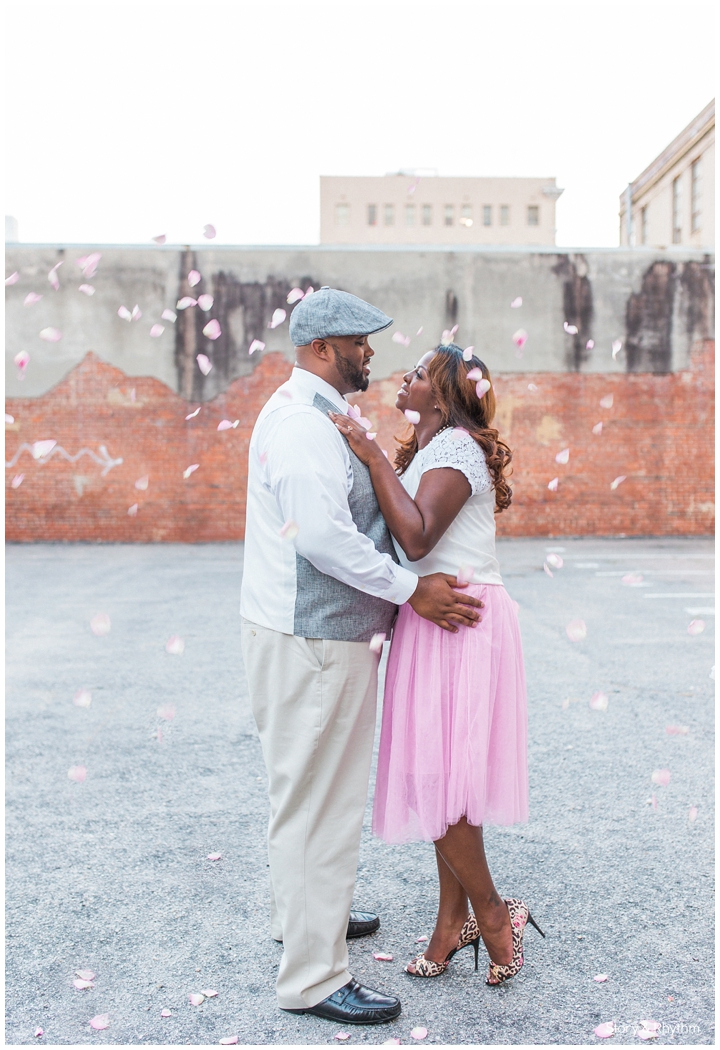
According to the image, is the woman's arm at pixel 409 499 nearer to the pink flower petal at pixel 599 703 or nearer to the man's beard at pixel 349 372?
the man's beard at pixel 349 372

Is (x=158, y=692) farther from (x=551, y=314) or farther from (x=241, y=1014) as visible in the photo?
(x=551, y=314)

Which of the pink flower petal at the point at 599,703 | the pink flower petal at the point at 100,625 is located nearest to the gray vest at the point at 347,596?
the pink flower petal at the point at 599,703

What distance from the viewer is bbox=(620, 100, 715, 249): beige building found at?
2467 cm

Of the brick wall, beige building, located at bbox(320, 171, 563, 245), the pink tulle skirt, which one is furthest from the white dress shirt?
beige building, located at bbox(320, 171, 563, 245)

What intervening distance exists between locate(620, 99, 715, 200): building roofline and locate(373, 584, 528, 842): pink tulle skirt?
1011 inches

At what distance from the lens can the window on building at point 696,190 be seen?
25859 millimetres

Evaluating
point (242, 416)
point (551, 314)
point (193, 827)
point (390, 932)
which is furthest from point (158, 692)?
point (551, 314)

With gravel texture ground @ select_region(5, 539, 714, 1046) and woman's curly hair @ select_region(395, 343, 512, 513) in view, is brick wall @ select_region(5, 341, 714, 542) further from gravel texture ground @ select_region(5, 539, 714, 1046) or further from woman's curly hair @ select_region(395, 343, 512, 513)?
woman's curly hair @ select_region(395, 343, 512, 513)

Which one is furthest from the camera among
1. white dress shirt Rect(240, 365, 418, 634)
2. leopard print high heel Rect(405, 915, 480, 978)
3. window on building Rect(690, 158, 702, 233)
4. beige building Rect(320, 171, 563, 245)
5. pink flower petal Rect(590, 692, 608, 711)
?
beige building Rect(320, 171, 563, 245)

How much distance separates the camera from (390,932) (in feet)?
9.09

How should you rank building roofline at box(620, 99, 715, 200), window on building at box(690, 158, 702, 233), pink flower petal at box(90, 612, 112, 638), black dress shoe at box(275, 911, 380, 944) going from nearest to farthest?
black dress shoe at box(275, 911, 380, 944), pink flower petal at box(90, 612, 112, 638), building roofline at box(620, 99, 715, 200), window on building at box(690, 158, 702, 233)

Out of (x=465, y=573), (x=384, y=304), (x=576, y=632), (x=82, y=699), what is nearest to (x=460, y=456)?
(x=465, y=573)

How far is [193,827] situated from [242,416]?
1201cm

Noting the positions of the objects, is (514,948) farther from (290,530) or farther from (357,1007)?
(290,530)
